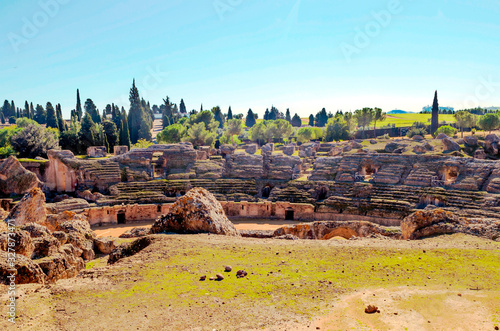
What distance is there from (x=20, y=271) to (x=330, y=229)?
1682cm

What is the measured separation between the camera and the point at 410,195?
2728cm

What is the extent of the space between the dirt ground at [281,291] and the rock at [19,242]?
327cm

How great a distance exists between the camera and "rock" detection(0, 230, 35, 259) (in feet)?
42.8

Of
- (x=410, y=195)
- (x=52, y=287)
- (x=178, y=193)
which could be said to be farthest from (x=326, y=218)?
(x=52, y=287)

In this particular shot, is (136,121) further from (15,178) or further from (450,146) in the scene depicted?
(450,146)

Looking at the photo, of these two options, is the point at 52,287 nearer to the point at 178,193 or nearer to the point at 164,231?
the point at 164,231

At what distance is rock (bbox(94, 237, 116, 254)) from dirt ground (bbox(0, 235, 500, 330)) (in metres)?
5.88

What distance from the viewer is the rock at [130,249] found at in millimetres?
14891

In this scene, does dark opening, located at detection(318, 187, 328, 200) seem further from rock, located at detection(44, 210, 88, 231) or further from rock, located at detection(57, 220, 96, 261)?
rock, located at detection(57, 220, 96, 261)

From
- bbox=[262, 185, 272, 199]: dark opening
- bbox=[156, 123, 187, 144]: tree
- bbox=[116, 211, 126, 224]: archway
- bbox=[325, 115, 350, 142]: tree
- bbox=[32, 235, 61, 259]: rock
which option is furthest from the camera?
bbox=[325, 115, 350, 142]: tree

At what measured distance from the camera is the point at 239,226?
2792cm

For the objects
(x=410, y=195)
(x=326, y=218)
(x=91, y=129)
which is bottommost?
(x=326, y=218)

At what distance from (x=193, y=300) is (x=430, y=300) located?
6.36 metres

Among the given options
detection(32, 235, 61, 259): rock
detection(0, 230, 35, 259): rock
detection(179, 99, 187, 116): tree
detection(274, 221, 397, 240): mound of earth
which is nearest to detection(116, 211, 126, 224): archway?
detection(32, 235, 61, 259): rock
